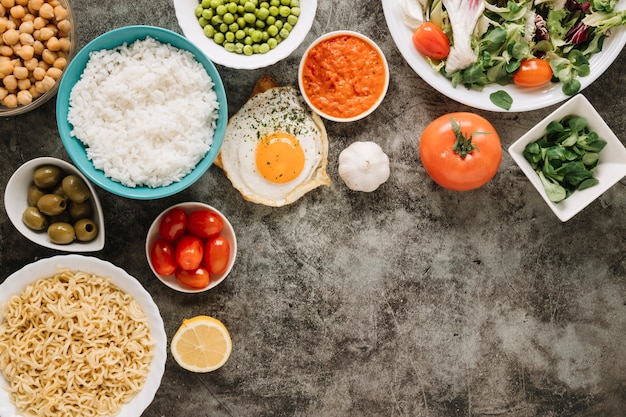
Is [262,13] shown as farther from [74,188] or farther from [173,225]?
[74,188]

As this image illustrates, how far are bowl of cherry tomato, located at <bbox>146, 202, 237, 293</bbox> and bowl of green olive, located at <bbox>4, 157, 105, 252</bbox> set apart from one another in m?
0.32

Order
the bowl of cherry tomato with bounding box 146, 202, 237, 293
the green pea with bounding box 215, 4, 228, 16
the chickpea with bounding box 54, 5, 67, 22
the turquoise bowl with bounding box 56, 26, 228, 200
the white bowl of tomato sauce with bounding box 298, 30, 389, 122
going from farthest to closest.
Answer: the white bowl of tomato sauce with bounding box 298, 30, 389, 122 < the bowl of cherry tomato with bounding box 146, 202, 237, 293 < the green pea with bounding box 215, 4, 228, 16 < the chickpea with bounding box 54, 5, 67, 22 < the turquoise bowl with bounding box 56, 26, 228, 200

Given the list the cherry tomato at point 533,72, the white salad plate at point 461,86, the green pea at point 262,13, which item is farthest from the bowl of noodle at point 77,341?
the cherry tomato at point 533,72

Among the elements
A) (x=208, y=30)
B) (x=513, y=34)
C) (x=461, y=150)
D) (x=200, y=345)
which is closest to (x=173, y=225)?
(x=200, y=345)

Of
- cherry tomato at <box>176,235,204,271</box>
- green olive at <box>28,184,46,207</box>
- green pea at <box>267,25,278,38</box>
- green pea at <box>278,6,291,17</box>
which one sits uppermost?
green pea at <box>278,6,291,17</box>

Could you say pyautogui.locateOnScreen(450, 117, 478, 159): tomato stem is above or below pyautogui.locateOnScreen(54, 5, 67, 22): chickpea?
below

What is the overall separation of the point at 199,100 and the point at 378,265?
1.44m

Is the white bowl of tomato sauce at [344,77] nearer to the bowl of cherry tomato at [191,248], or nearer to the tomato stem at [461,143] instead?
the tomato stem at [461,143]

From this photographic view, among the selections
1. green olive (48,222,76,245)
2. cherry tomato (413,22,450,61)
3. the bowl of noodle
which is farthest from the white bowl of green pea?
the bowl of noodle

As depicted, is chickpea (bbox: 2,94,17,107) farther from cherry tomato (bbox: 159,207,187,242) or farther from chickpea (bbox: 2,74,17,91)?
cherry tomato (bbox: 159,207,187,242)

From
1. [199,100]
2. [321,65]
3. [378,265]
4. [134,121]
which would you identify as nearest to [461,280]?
[378,265]

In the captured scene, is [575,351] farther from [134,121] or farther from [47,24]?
[47,24]

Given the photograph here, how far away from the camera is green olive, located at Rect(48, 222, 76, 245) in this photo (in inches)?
116

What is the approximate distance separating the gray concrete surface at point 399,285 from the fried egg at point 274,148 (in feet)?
0.31
